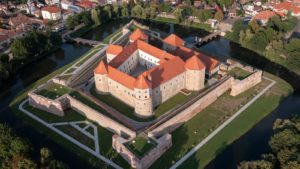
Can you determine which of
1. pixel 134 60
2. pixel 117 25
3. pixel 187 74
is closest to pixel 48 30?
pixel 117 25

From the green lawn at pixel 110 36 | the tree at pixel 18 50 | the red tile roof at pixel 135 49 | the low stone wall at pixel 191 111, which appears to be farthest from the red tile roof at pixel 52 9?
the low stone wall at pixel 191 111

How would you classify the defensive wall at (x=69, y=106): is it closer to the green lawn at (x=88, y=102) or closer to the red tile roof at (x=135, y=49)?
the green lawn at (x=88, y=102)

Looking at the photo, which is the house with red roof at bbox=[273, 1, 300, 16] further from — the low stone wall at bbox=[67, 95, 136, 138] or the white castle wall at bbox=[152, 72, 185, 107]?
the low stone wall at bbox=[67, 95, 136, 138]

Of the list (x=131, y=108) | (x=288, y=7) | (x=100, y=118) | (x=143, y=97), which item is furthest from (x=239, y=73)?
(x=288, y=7)

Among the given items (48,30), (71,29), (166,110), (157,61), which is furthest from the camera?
(71,29)

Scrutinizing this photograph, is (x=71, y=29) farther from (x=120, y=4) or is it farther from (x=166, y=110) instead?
(x=166, y=110)

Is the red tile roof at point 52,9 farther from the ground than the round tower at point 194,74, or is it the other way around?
the red tile roof at point 52,9
